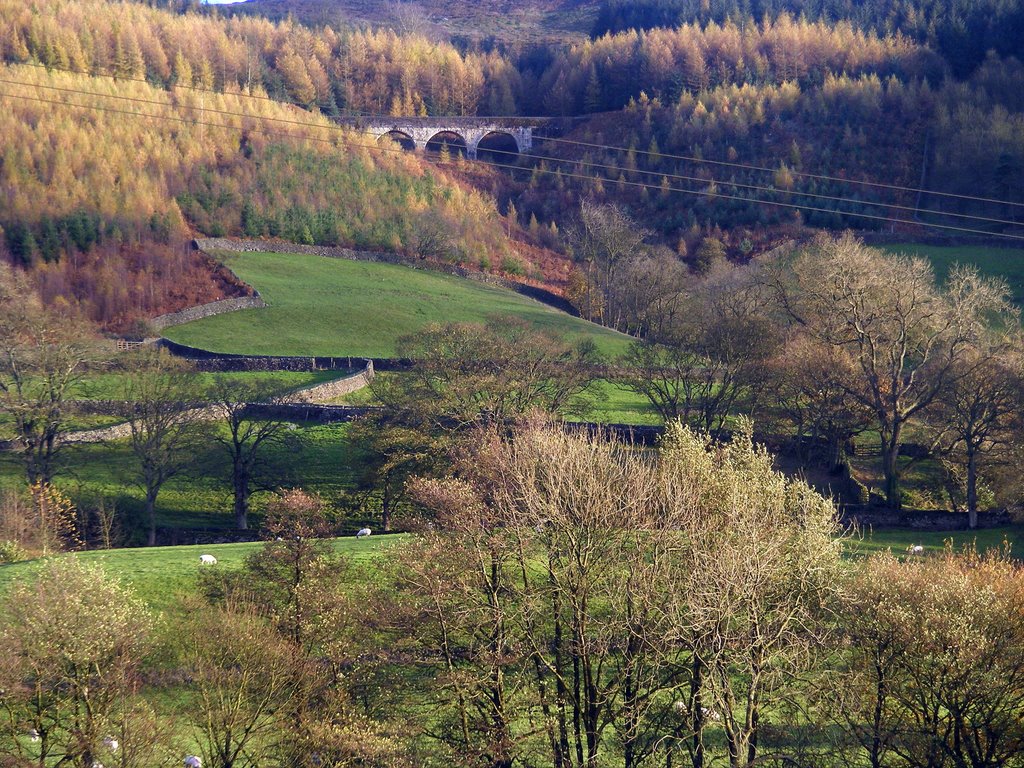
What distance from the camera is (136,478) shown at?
45188 millimetres

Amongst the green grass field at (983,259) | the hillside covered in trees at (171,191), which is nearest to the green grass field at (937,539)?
the green grass field at (983,259)

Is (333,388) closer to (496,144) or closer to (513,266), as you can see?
(513,266)

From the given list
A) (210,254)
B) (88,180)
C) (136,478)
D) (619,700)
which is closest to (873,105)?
(210,254)

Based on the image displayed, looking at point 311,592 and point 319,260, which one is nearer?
point 311,592

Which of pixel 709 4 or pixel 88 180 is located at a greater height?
pixel 709 4

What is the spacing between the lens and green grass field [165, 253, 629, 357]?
64.9 m

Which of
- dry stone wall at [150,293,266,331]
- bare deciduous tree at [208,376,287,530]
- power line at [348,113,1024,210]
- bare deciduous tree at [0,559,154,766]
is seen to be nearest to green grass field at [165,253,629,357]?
dry stone wall at [150,293,266,331]

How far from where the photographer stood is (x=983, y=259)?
262ft

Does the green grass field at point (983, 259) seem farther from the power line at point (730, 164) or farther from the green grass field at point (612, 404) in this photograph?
the green grass field at point (612, 404)

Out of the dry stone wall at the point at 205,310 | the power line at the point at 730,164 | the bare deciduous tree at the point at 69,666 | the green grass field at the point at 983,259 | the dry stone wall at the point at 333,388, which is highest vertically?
the power line at the point at 730,164

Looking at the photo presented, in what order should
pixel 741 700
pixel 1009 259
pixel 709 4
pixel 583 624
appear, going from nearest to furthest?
pixel 583 624 → pixel 741 700 → pixel 1009 259 → pixel 709 4

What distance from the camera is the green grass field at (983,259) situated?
242 feet

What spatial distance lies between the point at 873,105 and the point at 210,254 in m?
79.8

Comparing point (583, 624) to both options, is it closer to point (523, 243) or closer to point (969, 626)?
point (969, 626)
